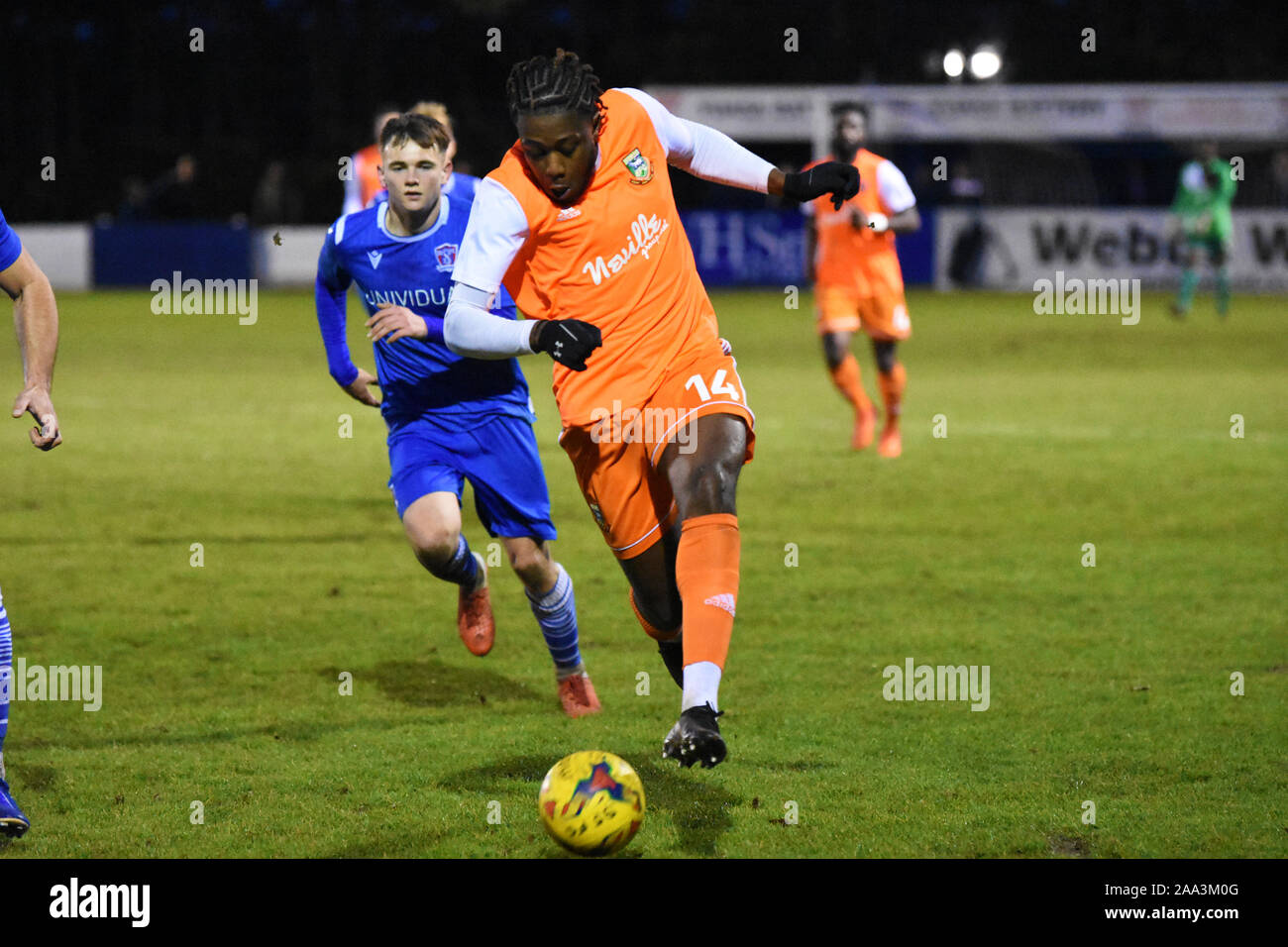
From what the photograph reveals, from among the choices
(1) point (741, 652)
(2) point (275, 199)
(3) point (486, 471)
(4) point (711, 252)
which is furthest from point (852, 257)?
(2) point (275, 199)

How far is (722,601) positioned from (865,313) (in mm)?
8691

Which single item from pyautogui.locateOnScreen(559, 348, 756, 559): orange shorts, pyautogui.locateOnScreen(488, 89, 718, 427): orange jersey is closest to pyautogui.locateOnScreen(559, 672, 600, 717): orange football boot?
pyautogui.locateOnScreen(559, 348, 756, 559): orange shorts

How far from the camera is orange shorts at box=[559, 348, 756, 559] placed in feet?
15.6

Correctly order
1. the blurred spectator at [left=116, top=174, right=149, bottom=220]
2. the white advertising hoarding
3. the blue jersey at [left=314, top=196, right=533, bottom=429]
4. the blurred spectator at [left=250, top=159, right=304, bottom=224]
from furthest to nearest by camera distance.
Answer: the blurred spectator at [left=116, top=174, right=149, bottom=220] < the blurred spectator at [left=250, top=159, right=304, bottom=224] < the white advertising hoarding < the blue jersey at [left=314, top=196, right=533, bottom=429]

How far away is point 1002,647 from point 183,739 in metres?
3.35

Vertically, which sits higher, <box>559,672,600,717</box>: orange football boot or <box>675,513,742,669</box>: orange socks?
<box>675,513,742,669</box>: orange socks

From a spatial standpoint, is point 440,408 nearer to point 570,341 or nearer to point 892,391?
point 570,341

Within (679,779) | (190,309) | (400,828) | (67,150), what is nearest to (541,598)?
(679,779)

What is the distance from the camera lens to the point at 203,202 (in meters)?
31.6

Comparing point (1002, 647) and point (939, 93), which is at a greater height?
point (939, 93)

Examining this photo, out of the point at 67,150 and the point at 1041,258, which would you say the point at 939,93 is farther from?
the point at 67,150

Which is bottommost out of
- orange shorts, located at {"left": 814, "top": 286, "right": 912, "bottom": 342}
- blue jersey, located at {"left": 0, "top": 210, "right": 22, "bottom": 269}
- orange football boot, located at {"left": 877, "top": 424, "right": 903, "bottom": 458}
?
orange football boot, located at {"left": 877, "top": 424, "right": 903, "bottom": 458}

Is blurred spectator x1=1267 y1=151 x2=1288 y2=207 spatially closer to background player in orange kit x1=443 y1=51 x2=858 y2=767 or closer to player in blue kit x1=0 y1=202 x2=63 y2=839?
background player in orange kit x1=443 y1=51 x2=858 y2=767

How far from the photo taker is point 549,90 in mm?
4672
